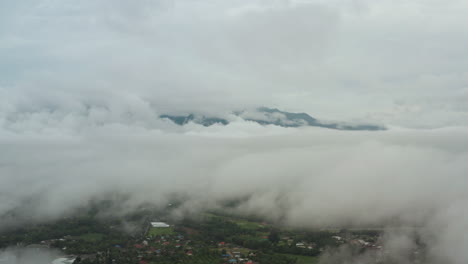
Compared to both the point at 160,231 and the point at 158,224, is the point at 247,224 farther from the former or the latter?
the point at 158,224

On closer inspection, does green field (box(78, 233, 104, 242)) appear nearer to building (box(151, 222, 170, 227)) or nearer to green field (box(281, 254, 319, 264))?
building (box(151, 222, 170, 227))

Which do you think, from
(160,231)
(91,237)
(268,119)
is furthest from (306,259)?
(268,119)

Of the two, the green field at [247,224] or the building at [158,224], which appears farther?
the building at [158,224]

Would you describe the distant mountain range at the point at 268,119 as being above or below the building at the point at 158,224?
above

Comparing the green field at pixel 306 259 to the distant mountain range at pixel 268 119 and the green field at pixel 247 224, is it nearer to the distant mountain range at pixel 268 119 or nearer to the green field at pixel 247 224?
the green field at pixel 247 224

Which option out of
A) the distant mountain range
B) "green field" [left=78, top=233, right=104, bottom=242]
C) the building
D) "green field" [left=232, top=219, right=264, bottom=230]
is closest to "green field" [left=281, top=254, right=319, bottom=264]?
"green field" [left=232, top=219, right=264, bottom=230]

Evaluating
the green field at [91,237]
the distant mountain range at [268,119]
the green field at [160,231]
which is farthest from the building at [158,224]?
the distant mountain range at [268,119]

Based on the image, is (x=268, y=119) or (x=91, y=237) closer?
(x=91, y=237)

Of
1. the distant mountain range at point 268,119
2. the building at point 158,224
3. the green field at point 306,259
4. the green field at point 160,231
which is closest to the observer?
the green field at point 306,259

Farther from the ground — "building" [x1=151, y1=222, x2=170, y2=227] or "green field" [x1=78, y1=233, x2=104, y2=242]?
"green field" [x1=78, y1=233, x2=104, y2=242]

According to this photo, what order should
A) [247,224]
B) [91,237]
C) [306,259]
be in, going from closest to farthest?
[306,259], [91,237], [247,224]
